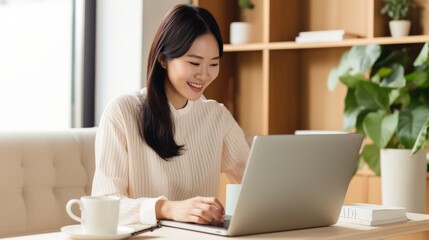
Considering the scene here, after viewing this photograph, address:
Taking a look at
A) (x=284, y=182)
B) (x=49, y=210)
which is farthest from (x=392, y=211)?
(x=49, y=210)

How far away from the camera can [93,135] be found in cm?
271

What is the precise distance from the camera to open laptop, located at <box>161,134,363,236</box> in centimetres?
169

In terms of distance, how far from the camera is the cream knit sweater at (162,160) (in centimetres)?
217

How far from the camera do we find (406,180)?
3236 mm

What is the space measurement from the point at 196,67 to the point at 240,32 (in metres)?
1.83

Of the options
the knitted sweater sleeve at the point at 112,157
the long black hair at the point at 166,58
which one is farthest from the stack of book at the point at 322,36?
the knitted sweater sleeve at the point at 112,157

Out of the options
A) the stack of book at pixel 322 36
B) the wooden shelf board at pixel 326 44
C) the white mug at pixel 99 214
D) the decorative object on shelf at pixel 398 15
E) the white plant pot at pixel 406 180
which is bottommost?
the white plant pot at pixel 406 180

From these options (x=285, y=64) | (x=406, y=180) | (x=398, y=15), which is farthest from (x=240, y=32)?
(x=406, y=180)

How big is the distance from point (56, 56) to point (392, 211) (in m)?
2.38

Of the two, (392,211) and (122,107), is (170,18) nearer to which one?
(122,107)

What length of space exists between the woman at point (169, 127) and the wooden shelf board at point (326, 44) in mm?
1372

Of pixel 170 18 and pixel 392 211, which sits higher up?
pixel 170 18

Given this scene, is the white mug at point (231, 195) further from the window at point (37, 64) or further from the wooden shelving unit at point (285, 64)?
the window at point (37, 64)

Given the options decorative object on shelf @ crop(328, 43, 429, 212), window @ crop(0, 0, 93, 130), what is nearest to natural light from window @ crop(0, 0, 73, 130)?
window @ crop(0, 0, 93, 130)
